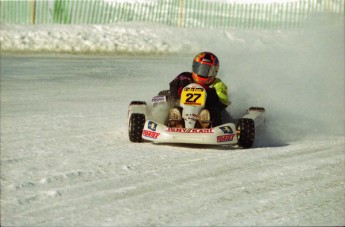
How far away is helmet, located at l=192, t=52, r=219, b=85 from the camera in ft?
29.7

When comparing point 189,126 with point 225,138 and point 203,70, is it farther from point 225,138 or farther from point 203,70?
point 203,70

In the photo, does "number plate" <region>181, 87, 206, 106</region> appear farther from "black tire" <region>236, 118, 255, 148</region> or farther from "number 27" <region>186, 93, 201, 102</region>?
"black tire" <region>236, 118, 255, 148</region>

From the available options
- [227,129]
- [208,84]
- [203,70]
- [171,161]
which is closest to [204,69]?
[203,70]

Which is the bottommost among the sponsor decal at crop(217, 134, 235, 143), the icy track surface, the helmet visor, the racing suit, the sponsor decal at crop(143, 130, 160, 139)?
the icy track surface

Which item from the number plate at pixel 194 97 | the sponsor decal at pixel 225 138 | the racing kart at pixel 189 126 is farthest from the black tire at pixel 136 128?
the sponsor decal at pixel 225 138

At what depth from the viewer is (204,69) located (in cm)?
904

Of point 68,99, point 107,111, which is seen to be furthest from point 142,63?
point 107,111

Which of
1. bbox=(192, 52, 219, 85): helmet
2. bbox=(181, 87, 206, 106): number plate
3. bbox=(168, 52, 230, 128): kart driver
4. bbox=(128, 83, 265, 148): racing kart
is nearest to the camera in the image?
bbox=(128, 83, 265, 148): racing kart

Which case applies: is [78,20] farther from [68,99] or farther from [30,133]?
[30,133]

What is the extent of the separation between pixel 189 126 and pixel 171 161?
127 cm

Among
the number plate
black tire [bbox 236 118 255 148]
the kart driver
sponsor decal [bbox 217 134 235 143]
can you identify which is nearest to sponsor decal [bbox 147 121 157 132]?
the kart driver

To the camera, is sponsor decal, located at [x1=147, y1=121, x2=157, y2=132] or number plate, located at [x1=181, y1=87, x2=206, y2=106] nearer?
sponsor decal, located at [x1=147, y1=121, x2=157, y2=132]

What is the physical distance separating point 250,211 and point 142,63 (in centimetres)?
1513

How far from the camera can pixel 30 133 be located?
8.98 metres
